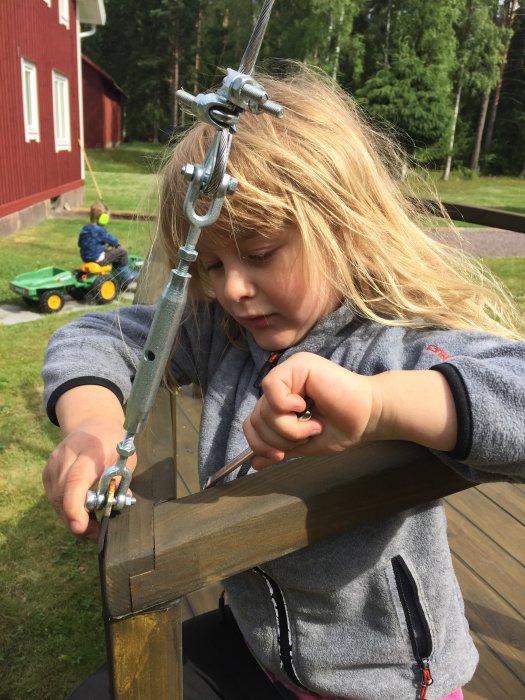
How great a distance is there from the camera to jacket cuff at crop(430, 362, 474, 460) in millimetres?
826

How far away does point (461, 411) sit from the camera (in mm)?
833

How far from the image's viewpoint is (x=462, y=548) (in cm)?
243

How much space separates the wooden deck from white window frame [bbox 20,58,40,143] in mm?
11886

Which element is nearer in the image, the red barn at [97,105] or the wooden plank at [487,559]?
the wooden plank at [487,559]

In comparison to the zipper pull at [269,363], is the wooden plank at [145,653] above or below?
below

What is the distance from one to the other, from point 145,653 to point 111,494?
207 millimetres

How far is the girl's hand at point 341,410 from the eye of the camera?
792 mm

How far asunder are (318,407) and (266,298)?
1.41 feet

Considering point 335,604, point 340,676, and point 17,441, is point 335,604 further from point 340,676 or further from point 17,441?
point 17,441

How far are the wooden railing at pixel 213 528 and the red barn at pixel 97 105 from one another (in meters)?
36.2

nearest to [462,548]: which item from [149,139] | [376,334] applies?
[376,334]

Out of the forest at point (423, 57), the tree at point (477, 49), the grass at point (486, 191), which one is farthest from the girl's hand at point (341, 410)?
the tree at point (477, 49)

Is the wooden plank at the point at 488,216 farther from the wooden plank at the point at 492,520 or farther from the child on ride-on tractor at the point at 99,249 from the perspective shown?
the child on ride-on tractor at the point at 99,249

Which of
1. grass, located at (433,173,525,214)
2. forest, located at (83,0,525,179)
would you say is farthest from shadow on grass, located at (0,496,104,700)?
forest, located at (83,0,525,179)
